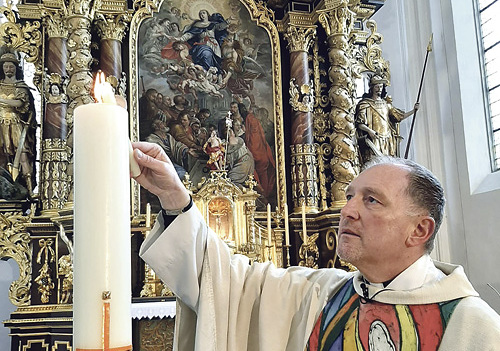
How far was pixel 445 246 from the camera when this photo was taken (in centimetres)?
835

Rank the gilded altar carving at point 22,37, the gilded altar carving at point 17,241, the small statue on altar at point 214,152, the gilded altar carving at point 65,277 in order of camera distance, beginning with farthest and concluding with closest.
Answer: the gilded altar carving at point 22,37 < the small statue on altar at point 214,152 < the gilded altar carving at point 17,241 < the gilded altar carving at point 65,277

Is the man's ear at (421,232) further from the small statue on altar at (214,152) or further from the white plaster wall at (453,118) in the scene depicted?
the white plaster wall at (453,118)

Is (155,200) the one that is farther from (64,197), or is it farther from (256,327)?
(256,327)

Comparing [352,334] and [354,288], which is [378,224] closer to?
[354,288]

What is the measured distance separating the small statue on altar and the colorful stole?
16.3 ft

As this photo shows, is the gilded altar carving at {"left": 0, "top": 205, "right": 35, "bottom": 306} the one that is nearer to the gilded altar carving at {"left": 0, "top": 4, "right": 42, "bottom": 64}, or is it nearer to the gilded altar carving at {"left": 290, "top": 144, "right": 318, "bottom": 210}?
the gilded altar carving at {"left": 0, "top": 4, "right": 42, "bottom": 64}

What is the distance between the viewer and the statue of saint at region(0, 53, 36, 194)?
6766 millimetres

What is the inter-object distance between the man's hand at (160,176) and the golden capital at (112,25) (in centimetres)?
574

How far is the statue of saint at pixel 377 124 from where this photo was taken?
7652mm

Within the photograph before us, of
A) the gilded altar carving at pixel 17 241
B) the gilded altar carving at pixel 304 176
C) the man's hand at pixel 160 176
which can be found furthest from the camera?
the gilded altar carving at pixel 304 176

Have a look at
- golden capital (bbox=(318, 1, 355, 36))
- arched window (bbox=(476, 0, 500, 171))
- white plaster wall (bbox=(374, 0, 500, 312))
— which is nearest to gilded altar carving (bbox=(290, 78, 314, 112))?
golden capital (bbox=(318, 1, 355, 36))

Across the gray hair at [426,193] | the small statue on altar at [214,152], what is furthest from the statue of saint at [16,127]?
the gray hair at [426,193]

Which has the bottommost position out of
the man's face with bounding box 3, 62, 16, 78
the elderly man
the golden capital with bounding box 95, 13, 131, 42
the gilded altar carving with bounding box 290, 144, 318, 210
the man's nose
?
the elderly man

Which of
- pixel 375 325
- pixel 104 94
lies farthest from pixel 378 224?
pixel 104 94
